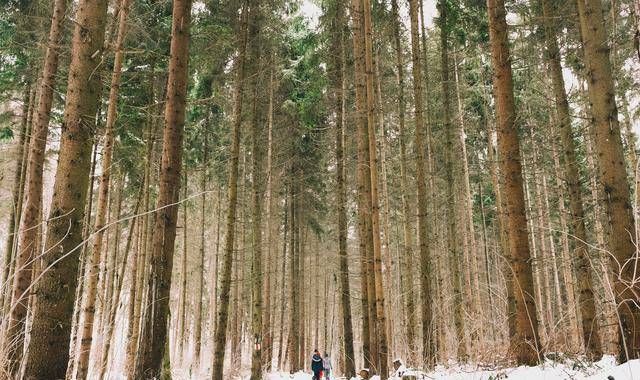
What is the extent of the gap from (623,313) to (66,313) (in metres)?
5.68

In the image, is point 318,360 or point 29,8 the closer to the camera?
point 29,8

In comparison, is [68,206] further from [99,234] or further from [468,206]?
[468,206]

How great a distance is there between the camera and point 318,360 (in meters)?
13.7

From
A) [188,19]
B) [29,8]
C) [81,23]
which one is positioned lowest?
[81,23]

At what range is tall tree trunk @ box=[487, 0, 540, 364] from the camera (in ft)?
19.3

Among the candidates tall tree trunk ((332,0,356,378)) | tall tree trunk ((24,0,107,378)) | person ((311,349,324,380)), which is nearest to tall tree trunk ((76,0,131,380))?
tall tree trunk ((24,0,107,378))

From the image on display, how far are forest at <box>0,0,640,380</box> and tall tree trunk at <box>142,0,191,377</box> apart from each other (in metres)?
0.03

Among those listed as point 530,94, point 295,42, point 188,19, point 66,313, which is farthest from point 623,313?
point 295,42

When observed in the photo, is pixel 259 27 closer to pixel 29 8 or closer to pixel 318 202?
pixel 29 8

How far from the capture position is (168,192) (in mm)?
6301

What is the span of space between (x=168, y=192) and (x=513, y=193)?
4.83 meters

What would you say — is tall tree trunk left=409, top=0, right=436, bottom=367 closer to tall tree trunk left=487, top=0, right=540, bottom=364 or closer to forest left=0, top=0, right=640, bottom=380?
forest left=0, top=0, right=640, bottom=380

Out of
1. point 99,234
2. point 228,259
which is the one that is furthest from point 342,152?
point 99,234

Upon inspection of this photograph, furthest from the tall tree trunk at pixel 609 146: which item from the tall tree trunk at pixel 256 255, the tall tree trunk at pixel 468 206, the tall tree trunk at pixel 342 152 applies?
the tall tree trunk at pixel 256 255
